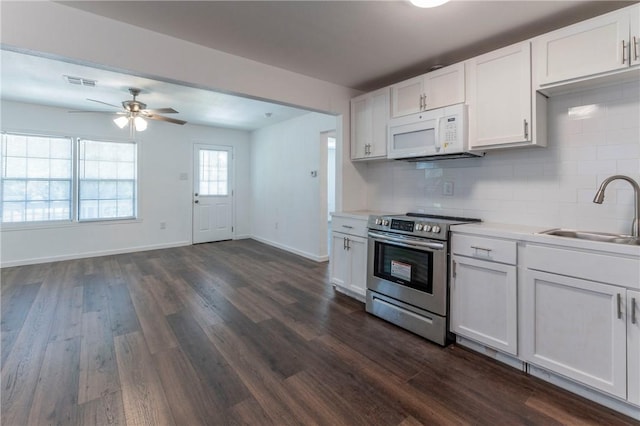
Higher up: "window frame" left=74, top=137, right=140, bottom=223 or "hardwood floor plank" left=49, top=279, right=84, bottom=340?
"window frame" left=74, top=137, right=140, bottom=223

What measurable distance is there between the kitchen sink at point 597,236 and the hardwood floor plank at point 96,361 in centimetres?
307

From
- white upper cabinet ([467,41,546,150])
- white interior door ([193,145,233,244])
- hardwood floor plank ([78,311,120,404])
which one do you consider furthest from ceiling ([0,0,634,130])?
white interior door ([193,145,233,244])

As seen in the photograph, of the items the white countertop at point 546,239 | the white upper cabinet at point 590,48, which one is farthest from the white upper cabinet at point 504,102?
the white countertop at point 546,239

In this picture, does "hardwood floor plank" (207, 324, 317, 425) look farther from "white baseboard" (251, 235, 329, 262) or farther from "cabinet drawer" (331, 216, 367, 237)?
"white baseboard" (251, 235, 329, 262)

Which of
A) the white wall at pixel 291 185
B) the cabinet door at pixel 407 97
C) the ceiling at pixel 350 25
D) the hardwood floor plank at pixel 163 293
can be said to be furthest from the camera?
the white wall at pixel 291 185

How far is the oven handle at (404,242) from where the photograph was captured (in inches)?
94.4

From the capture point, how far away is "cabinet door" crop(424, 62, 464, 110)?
2523 millimetres

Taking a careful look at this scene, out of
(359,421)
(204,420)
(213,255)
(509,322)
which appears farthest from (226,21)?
(213,255)

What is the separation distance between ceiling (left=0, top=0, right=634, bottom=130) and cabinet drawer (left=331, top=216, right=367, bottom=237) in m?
1.56

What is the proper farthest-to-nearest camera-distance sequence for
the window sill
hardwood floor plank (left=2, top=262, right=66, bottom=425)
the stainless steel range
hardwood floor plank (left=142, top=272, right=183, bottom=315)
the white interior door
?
the white interior door → the window sill → hardwood floor plank (left=142, top=272, right=183, bottom=315) → the stainless steel range → hardwood floor plank (left=2, top=262, right=66, bottom=425)

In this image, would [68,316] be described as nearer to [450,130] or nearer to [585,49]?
[450,130]

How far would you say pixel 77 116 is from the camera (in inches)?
199

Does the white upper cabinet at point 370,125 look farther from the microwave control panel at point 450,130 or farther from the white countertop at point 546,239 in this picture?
the white countertop at point 546,239

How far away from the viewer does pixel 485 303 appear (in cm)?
219
